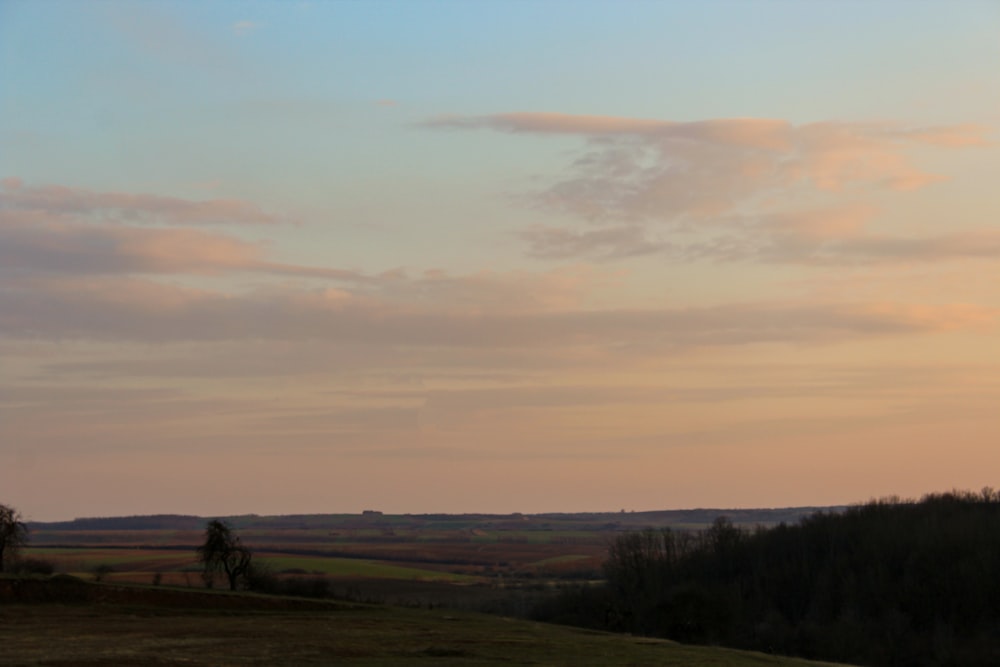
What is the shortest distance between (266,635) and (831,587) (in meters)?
94.4

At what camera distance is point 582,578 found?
19338 centimetres

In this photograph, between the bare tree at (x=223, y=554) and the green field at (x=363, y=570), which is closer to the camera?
the bare tree at (x=223, y=554)

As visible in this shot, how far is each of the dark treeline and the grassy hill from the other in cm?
3460

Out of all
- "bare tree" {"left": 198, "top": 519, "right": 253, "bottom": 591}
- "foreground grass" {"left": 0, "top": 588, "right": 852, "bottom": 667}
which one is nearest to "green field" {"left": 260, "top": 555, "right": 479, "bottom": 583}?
"bare tree" {"left": 198, "top": 519, "right": 253, "bottom": 591}

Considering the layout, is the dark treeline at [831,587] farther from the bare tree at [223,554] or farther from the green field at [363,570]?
the green field at [363,570]

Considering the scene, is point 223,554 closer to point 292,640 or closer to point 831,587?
point 292,640

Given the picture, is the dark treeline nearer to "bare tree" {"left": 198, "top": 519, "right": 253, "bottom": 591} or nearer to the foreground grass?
"bare tree" {"left": 198, "top": 519, "right": 253, "bottom": 591}

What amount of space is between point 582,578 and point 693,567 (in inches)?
1713

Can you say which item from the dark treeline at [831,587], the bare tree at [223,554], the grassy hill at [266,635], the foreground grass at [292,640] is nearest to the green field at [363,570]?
the dark treeline at [831,587]

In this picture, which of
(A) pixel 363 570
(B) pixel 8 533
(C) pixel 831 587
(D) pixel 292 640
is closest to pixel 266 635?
(D) pixel 292 640

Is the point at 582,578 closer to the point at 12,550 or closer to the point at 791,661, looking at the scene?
the point at 12,550

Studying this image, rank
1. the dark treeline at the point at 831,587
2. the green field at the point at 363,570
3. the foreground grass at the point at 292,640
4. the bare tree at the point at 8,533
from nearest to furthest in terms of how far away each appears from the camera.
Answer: the foreground grass at the point at 292,640 < the bare tree at the point at 8,533 < the dark treeline at the point at 831,587 < the green field at the point at 363,570

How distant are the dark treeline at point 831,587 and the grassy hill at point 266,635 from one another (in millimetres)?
34597

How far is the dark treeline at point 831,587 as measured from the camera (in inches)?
4013
